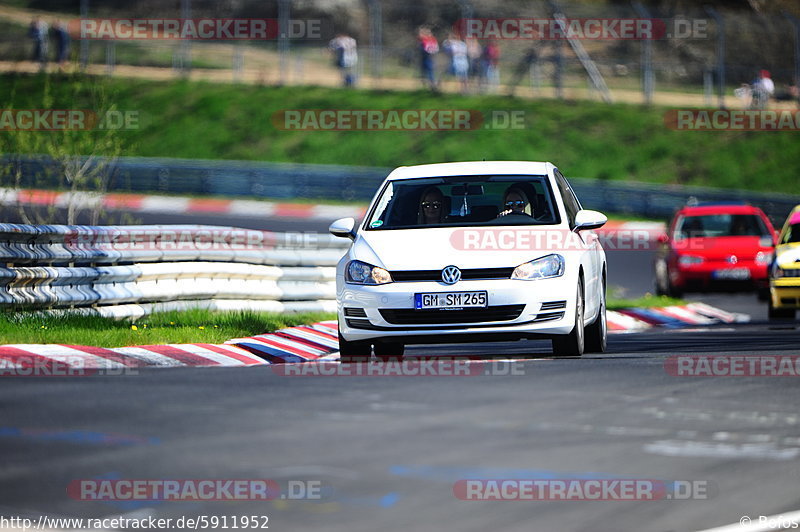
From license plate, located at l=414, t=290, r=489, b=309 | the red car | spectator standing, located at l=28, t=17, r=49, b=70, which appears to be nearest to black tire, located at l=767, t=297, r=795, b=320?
the red car

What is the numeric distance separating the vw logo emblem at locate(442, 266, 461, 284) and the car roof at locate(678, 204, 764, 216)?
12.9m

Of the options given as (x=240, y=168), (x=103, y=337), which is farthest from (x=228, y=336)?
(x=240, y=168)

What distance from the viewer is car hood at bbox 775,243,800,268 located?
18.6 metres

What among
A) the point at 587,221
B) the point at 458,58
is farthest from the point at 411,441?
the point at 458,58

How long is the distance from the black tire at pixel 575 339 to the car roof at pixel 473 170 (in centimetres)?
132

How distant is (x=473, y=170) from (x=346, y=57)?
32.4 m

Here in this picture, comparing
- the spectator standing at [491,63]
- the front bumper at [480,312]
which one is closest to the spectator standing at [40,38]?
the spectator standing at [491,63]

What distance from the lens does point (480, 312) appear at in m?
11.6

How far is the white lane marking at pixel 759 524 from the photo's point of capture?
6152mm

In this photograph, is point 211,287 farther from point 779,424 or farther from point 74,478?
point 74,478

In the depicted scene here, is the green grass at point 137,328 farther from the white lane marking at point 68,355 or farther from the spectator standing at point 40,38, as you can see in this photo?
the spectator standing at point 40,38

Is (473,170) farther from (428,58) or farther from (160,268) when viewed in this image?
(428,58)

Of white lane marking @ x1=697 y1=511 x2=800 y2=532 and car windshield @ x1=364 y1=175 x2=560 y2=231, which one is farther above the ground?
car windshield @ x1=364 y1=175 x2=560 y2=231

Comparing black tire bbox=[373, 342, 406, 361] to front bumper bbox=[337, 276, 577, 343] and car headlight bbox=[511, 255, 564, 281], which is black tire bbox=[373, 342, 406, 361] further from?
car headlight bbox=[511, 255, 564, 281]
